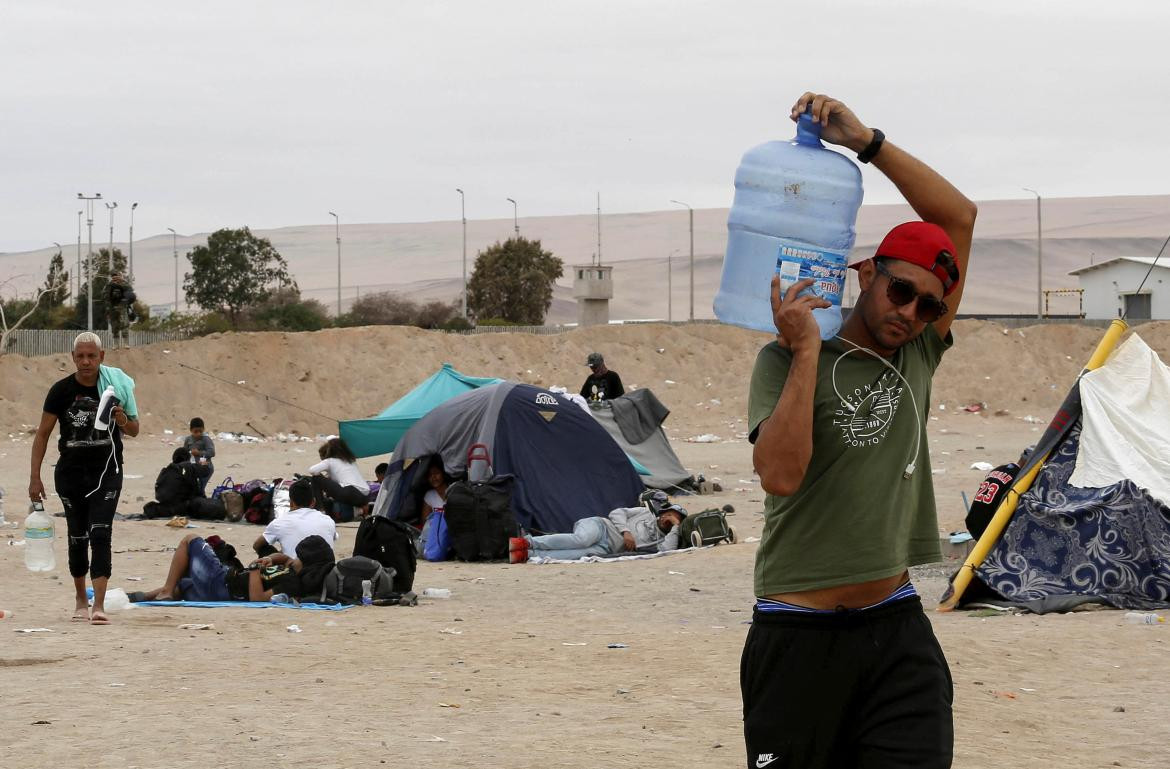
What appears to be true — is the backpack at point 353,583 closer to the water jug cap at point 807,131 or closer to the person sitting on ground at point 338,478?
the person sitting on ground at point 338,478

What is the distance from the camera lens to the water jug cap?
3.98m

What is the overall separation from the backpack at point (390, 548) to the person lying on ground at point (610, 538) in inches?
105

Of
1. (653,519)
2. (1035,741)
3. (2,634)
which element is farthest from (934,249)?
(653,519)

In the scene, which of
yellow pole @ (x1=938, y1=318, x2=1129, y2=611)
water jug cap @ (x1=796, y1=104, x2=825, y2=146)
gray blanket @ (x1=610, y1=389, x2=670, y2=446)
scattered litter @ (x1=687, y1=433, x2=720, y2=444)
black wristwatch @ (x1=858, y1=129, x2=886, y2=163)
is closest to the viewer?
black wristwatch @ (x1=858, y1=129, x2=886, y2=163)

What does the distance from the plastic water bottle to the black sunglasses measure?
8865 mm

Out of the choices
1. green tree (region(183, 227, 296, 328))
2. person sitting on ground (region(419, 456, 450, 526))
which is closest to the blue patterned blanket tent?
person sitting on ground (region(419, 456, 450, 526))

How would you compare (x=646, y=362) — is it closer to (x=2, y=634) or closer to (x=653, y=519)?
(x=653, y=519)

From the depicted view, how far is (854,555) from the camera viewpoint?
341cm

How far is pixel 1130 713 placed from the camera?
22.9ft

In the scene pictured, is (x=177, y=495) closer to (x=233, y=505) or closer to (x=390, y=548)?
(x=233, y=505)

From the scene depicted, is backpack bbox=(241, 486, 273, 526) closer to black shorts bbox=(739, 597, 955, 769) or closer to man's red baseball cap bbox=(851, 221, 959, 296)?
black shorts bbox=(739, 597, 955, 769)

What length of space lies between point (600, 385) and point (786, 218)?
16729 millimetres

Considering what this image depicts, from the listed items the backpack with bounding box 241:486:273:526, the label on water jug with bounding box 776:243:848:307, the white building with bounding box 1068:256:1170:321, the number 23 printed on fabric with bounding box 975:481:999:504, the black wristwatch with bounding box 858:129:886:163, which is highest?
the white building with bounding box 1068:256:1170:321

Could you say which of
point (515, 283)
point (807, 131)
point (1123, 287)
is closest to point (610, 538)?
point (807, 131)
